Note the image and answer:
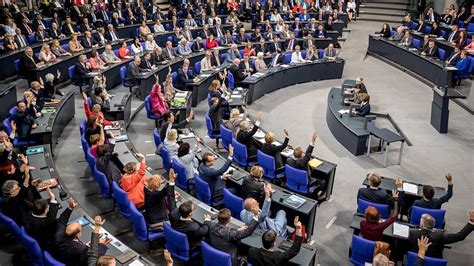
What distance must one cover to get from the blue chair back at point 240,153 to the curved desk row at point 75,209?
3.84m

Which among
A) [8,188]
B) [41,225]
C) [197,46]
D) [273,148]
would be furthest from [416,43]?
[41,225]

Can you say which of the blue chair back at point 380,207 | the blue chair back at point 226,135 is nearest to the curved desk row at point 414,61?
the blue chair back at point 226,135

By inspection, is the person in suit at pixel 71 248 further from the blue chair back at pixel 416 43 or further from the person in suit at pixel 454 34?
the person in suit at pixel 454 34

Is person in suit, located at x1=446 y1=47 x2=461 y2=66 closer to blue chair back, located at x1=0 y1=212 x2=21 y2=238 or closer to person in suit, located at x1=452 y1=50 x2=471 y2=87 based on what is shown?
person in suit, located at x1=452 y1=50 x2=471 y2=87

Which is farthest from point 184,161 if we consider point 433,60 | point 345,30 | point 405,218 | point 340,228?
point 345,30

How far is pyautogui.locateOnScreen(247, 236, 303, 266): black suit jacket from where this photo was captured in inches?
237

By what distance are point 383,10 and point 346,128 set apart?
17.8 meters

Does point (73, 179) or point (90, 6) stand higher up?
point (90, 6)

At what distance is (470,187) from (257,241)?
609cm

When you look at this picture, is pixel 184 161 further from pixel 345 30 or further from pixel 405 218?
pixel 345 30

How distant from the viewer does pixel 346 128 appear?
12.1 meters

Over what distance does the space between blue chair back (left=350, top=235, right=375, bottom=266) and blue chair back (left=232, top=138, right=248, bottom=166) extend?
12.1 ft

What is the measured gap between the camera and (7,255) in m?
7.21

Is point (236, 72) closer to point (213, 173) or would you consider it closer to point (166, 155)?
point (166, 155)
